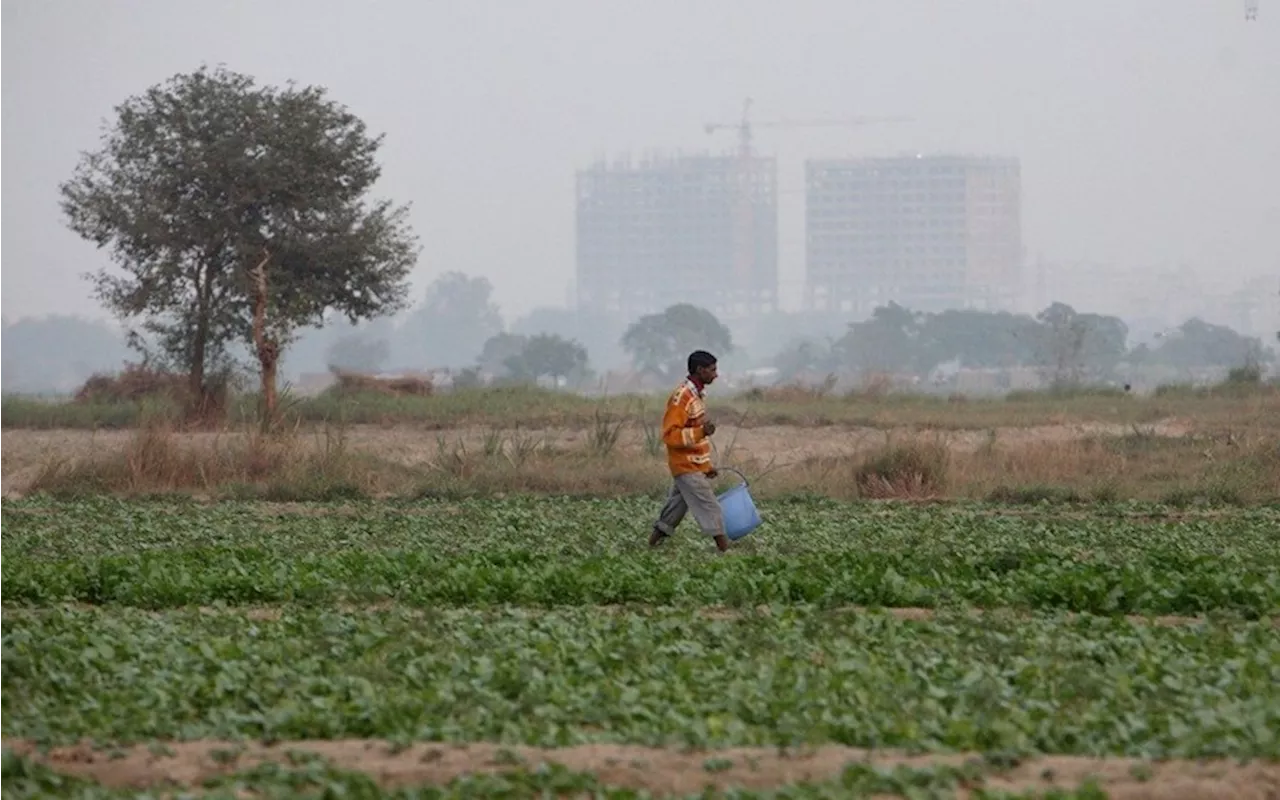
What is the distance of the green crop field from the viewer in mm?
9516

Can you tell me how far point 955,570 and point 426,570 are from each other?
14.1ft

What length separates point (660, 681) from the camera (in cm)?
1152

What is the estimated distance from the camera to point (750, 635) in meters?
13.3

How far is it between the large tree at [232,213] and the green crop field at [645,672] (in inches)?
1103

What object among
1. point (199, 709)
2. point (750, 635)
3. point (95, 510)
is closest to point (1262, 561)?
point (750, 635)

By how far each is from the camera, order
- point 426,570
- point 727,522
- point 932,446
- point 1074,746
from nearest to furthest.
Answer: point 1074,746
point 426,570
point 727,522
point 932,446

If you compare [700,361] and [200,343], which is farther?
[200,343]

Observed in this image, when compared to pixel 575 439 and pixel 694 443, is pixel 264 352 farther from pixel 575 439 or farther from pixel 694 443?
pixel 694 443

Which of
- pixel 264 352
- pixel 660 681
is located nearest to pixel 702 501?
pixel 660 681

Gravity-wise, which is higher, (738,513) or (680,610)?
(738,513)

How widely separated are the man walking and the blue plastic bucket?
0.45 metres

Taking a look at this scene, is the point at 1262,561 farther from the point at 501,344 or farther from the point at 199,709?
the point at 501,344

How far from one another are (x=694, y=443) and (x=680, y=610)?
16.0 feet

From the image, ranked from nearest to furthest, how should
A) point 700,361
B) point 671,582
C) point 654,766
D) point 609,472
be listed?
1. point 654,766
2. point 671,582
3. point 700,361
4. point 609,472
